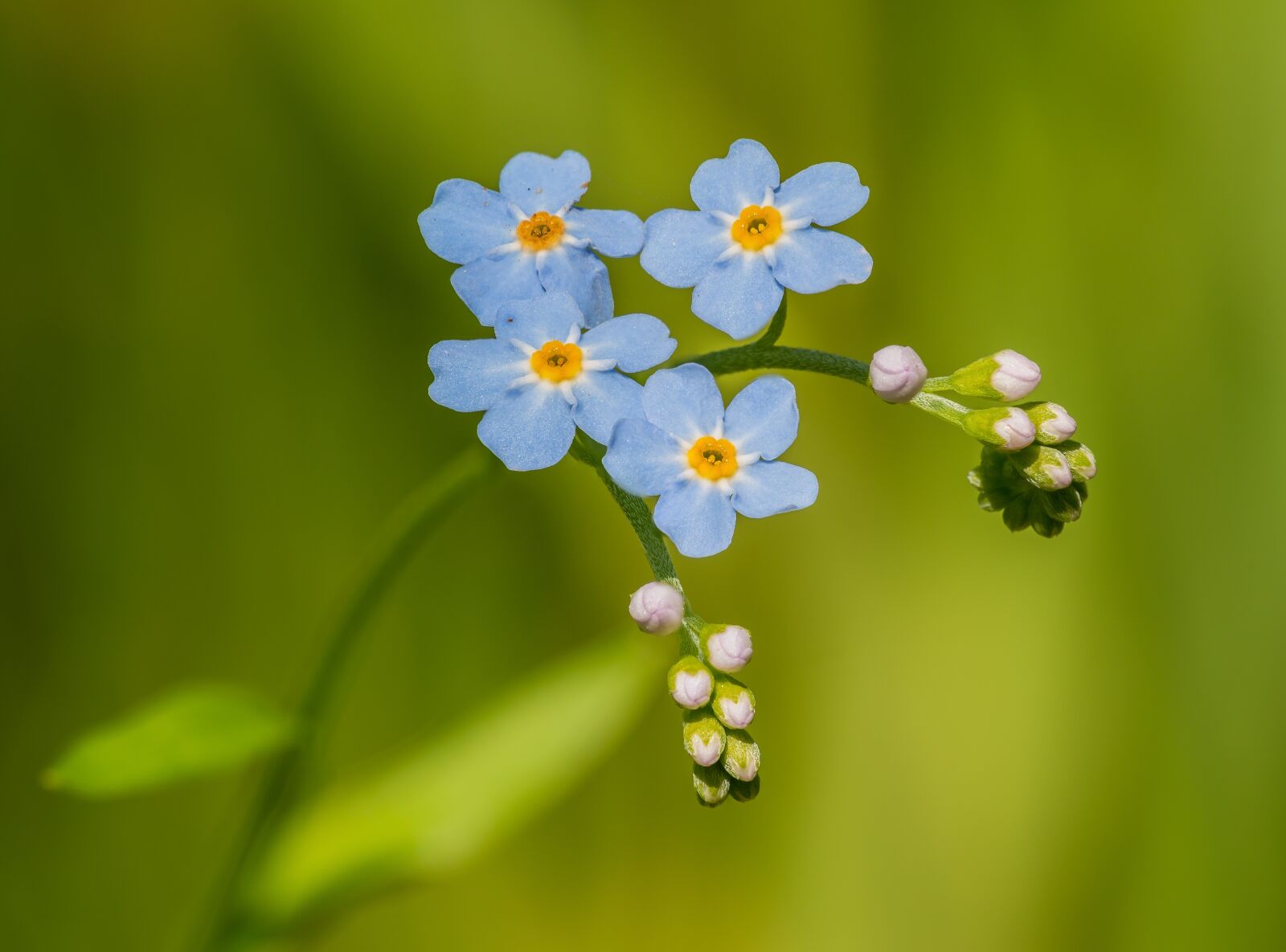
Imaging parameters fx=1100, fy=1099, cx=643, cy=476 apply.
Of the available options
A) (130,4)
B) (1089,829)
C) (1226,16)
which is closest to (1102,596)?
(1089,829)

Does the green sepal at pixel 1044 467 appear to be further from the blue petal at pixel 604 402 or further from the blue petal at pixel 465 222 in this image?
the blue petal at pixel 465 222

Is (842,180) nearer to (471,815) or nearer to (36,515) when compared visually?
(471,815)

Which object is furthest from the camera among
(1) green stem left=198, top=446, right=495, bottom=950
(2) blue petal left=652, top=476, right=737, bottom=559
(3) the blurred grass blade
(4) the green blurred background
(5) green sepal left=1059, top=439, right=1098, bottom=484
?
(4) the green blurred background

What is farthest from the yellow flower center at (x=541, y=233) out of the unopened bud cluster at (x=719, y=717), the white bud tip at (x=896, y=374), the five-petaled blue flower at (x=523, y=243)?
the unopened bud cluster at (x=719, y=717)

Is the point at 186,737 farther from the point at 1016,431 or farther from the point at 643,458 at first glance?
the point at 1016,431

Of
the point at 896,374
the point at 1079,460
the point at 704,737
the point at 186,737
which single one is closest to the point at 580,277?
the point at 896,374

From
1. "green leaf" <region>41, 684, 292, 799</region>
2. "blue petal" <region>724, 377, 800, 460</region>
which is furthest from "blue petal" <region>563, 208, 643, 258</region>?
"green leaf" <region>41, 684, 292, 799</region>

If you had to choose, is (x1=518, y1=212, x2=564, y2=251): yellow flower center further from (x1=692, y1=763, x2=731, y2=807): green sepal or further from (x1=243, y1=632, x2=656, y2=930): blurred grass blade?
(x1=243, y1=632, x2=656, y2=930): blurred grass blade
